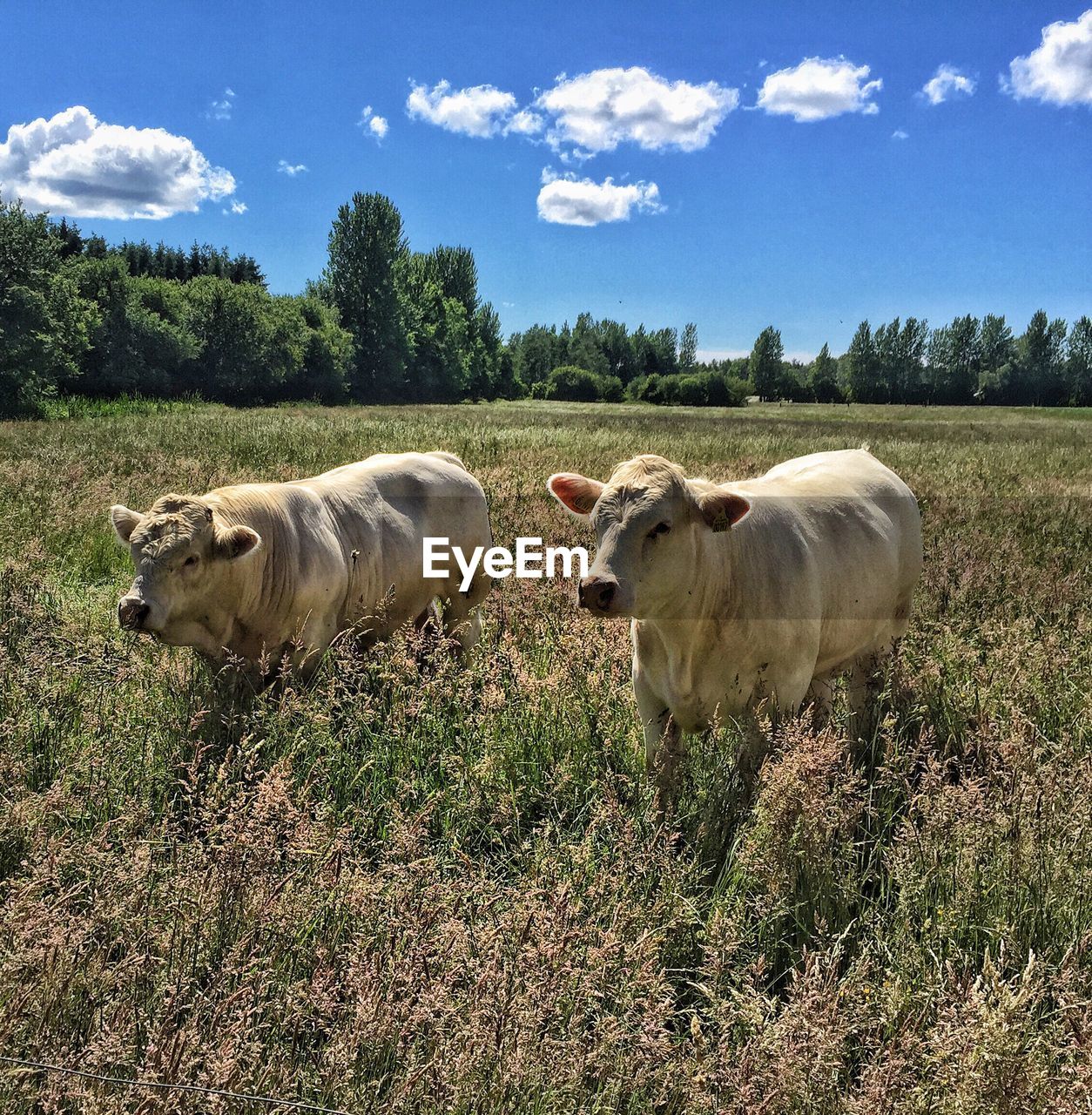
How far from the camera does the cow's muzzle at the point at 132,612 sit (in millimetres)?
4148

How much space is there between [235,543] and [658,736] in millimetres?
2731

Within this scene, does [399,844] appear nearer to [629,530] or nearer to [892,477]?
[629,530]

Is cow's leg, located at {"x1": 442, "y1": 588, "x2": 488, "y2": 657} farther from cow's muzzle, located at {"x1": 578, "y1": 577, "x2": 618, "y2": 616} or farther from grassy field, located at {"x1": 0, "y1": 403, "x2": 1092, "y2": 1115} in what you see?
cow's muzzle, located at {"x1": 578, "y1": 577, "x2": 618, "y2": 616}

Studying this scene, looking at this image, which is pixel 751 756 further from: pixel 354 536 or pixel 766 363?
pixel 766 363

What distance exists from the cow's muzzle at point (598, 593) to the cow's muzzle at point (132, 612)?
2.51 m

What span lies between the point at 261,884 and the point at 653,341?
155459 millimetres

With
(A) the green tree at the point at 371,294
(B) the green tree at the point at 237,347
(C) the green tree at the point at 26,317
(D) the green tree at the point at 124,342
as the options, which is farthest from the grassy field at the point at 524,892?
(A) the green tree at the point at 371,294

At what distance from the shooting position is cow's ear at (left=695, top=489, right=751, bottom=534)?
376cm

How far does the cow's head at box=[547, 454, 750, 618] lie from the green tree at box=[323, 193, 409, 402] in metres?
78.4

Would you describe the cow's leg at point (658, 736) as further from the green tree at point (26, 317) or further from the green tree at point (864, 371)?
the green tree at point (864, 371)

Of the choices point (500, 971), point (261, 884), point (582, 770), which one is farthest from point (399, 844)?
point (582, 770)

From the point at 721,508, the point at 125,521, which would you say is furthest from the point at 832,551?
the point at 125,521

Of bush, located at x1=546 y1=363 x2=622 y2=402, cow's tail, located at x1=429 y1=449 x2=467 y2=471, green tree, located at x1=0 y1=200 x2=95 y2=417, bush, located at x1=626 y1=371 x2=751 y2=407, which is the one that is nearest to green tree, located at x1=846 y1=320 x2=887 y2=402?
bush, located at x1=626 y1=371 x2=751 y2=407

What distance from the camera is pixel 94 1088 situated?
188cm
